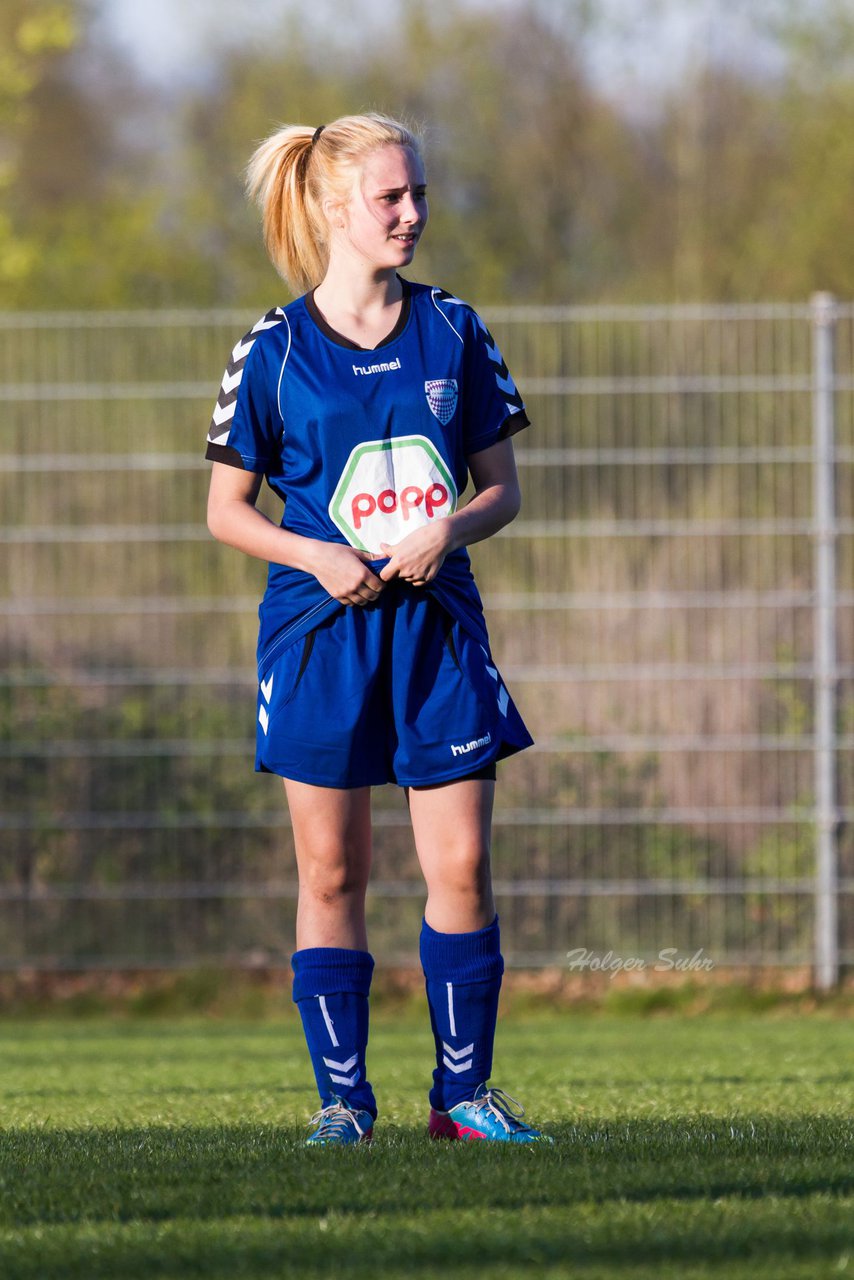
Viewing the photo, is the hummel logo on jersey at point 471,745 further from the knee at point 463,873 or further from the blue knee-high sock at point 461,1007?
the blue knee-high sock at point 461,1007

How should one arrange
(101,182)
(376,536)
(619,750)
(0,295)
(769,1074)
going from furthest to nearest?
(101,182) → (0,295) → (619,750) → (769,1074) → (376,536)

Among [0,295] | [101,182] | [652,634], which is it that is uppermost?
[101,182]

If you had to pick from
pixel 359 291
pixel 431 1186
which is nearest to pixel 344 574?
pixel 359 291

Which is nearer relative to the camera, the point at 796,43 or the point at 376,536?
the point at 376,536

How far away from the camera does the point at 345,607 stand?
349 centimetres

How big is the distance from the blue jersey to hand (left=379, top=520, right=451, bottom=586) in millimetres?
85

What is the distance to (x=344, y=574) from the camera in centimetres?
336

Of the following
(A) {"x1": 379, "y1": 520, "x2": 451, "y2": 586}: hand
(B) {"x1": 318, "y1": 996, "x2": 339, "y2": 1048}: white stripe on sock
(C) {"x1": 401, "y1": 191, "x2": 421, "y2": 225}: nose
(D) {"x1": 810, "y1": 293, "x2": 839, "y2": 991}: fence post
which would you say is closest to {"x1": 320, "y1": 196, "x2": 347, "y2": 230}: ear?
(C) {"x1": 401, "y1": 191, "x2": 421, "y2": 225}: nose

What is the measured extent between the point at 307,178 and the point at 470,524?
841mm

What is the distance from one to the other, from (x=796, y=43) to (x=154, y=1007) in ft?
39.9

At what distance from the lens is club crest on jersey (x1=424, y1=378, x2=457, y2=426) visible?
3502mm

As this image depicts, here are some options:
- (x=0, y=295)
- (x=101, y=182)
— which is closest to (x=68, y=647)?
(x=0, y=295)

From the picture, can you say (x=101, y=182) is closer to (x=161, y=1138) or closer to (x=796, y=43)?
(x=796, y=43)

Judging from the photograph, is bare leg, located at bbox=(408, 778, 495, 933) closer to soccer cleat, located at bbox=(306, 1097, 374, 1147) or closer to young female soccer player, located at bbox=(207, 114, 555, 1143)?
young female soccer player, located at bbox=(207, 114, 555, 1143)
